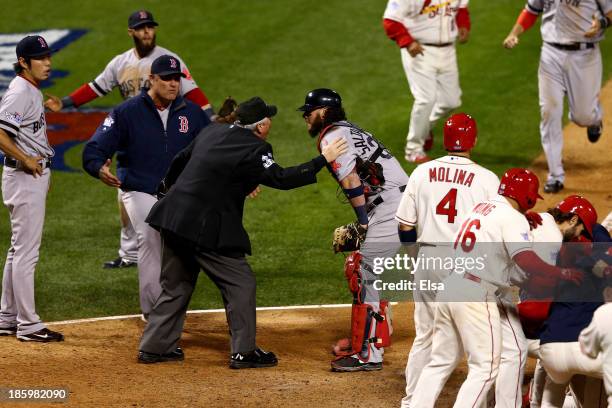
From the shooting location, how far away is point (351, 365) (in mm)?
8555

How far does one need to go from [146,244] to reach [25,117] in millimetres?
1371

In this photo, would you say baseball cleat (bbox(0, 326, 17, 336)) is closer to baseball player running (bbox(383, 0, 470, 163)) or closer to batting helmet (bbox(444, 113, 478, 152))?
batting helmet (bbox(444, 113, 478, 152))

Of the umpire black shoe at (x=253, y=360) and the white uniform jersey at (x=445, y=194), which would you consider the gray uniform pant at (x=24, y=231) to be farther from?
the white uniform jersey at (x=445, y=194)

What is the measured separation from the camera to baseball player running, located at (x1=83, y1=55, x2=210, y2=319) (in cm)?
920

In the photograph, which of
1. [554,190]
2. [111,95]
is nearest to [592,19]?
[554,190]

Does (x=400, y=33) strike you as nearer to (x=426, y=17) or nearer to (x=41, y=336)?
(x=426, y=17)

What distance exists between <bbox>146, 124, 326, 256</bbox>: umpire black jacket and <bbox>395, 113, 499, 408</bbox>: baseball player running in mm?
880

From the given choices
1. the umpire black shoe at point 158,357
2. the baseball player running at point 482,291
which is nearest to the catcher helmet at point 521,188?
the baseball player running at point 482,291

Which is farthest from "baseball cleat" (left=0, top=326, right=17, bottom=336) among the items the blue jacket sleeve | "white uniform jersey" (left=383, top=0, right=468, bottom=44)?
"white uniform jersey" (left=383, top=0, right=468, bottom=44)

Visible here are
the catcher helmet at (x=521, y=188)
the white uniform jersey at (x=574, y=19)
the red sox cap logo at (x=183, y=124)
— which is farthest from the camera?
the white uniform jersey at (x=574, y=19)

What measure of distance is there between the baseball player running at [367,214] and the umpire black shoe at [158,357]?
45.5 inches

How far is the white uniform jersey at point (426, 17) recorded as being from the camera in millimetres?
13172

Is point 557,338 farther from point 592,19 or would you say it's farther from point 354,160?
point 592,19

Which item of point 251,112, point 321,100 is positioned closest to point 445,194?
point 321,100
